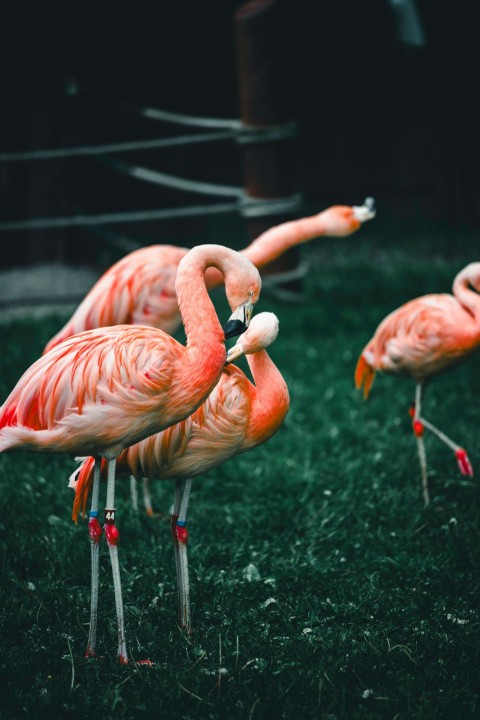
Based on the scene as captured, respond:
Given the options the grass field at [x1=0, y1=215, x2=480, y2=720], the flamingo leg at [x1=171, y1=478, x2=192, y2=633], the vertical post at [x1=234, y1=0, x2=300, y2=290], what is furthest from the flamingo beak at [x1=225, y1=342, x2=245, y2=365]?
the vertical post at [x1=234, y1=0, x2=300, y2=290]

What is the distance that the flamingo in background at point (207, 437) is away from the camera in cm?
300

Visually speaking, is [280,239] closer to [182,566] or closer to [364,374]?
[364,374]

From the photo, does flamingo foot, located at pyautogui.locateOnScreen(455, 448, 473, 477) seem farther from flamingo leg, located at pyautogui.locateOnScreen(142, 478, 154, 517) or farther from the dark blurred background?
the dark blurred background

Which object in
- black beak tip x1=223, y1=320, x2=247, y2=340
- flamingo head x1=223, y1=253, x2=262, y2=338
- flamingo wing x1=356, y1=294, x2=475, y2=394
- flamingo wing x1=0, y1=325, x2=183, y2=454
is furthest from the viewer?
flamingo wing x1=356, y1=294, x2=475, y2=394

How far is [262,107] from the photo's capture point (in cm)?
672

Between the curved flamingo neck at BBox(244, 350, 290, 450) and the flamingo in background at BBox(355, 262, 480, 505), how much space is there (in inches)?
41.0

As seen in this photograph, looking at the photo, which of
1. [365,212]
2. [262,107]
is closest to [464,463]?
[365,212]

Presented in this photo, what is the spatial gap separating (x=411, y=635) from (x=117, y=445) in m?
1.24

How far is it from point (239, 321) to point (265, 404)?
1.17 feet

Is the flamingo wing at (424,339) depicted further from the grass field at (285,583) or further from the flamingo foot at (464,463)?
the grass field at (285,583)

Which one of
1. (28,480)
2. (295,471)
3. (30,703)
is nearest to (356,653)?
(30,703)

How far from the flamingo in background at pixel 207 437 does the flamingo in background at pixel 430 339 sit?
108 centimetres

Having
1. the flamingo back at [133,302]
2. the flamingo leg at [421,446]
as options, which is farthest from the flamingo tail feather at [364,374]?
the flamingo back at [133,302]

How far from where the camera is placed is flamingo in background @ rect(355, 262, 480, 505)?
402 centimetres
